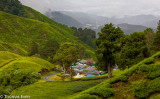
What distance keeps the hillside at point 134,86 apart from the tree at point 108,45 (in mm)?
15508

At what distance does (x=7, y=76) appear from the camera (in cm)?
2588

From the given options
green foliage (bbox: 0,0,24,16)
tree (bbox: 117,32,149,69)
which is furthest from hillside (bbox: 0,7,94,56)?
tree (bbox: 117,32,149,69)

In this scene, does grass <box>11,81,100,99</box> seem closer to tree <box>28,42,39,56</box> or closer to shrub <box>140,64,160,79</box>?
shrub <box>140,64,160,79</box>

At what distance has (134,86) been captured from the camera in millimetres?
7699

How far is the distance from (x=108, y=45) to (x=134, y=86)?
17438 mm

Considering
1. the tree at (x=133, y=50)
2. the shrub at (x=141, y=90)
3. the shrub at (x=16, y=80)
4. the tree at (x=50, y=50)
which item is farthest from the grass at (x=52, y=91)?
the tree at (x=50, y=50)

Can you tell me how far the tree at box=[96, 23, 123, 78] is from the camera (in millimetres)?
24703

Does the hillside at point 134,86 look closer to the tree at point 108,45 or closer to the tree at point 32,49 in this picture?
the tree at point 108,45

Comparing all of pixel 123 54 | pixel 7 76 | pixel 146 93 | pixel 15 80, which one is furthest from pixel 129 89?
pixel 7 76

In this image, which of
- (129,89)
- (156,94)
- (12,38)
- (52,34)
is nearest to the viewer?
(156,94)

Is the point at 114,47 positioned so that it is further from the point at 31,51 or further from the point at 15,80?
the point at 31,51

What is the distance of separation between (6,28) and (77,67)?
76.3 meters

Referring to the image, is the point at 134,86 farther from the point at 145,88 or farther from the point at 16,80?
the point at 16,80

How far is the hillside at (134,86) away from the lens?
7162mm
